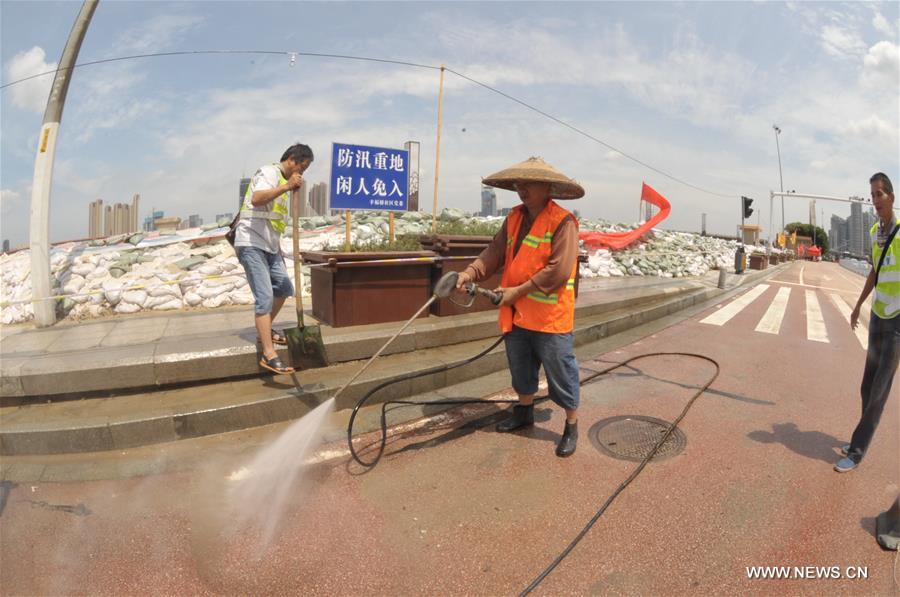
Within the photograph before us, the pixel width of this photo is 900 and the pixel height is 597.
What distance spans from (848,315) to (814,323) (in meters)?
2.52

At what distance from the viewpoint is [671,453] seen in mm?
3484

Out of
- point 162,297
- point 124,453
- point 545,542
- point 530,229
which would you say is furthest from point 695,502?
point 162,297

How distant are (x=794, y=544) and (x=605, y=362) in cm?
341

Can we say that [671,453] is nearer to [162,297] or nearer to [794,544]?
[794,544]

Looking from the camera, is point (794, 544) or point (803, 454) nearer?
point (794, 544)

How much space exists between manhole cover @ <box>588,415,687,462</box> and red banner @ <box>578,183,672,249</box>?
11.0m

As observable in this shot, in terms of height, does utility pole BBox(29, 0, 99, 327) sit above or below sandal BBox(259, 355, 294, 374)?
above

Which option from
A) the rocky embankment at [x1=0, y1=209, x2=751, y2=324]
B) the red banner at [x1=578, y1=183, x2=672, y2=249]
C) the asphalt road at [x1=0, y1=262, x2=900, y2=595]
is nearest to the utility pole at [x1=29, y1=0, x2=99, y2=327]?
the rocky embankment at [x1=0, y1=209, x2=751, y2=324]

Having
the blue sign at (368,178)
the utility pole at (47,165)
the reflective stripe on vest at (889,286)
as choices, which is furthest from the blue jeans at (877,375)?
the utility pole at (47,165)

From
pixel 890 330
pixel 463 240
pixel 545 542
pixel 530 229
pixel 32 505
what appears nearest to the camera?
pixel 545 542

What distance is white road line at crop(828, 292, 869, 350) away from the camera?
8.02 meters

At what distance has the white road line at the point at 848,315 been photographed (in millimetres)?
8023

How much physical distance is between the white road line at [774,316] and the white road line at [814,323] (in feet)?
1.50

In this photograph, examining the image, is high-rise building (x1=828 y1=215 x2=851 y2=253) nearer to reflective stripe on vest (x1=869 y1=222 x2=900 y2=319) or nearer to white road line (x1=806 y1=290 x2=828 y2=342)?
white road line (x1=806 y1=290 x2=828 y2=342)
